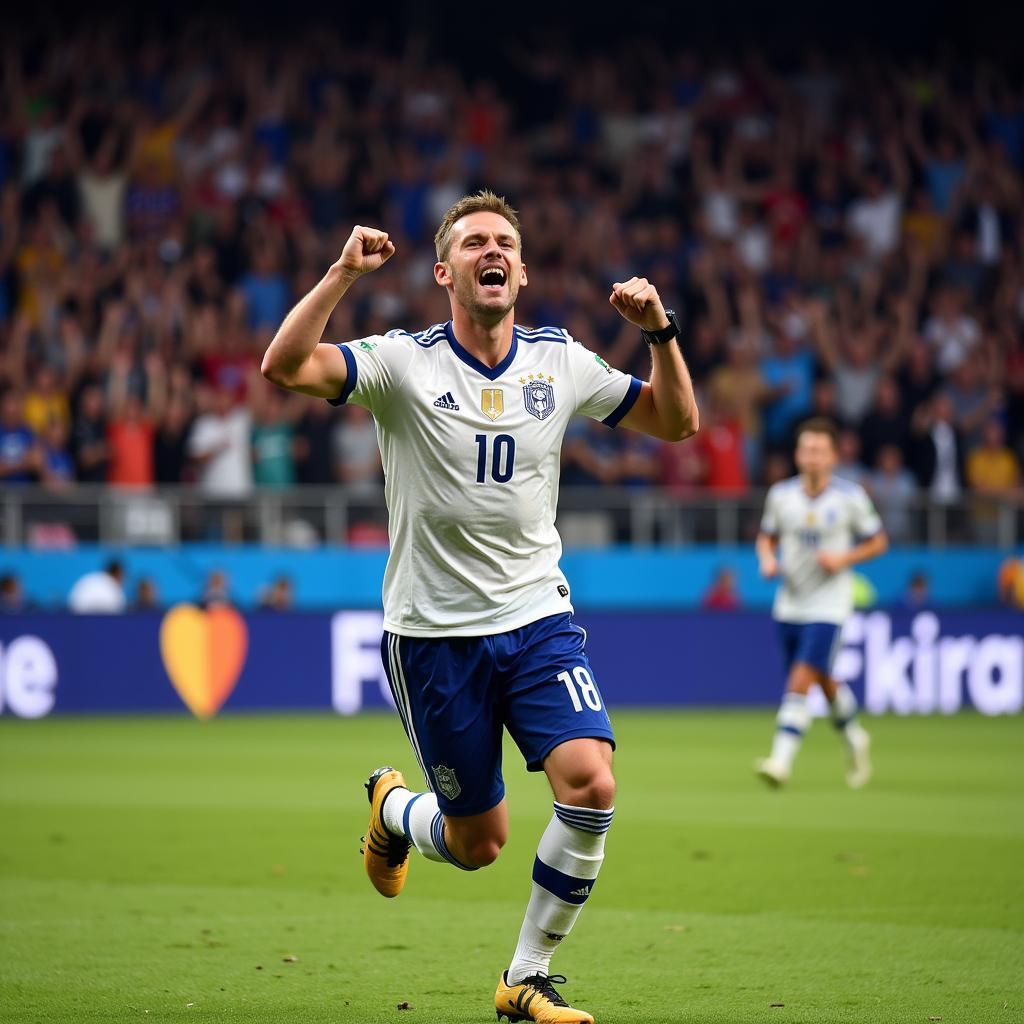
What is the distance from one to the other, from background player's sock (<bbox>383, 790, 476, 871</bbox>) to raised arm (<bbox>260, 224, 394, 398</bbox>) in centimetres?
168

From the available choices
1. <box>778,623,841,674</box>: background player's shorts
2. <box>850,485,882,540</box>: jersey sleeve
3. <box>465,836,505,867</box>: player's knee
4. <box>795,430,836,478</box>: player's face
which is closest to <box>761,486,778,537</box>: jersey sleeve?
<box>795,430,836,478</box>: player's face

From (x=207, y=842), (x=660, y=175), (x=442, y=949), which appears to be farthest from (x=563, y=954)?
(x=660, y=175)

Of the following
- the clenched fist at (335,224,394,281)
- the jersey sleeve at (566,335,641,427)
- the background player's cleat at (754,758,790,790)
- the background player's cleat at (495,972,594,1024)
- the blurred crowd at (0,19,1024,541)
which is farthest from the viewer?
the blurred crowd at (0,19,1024,541)

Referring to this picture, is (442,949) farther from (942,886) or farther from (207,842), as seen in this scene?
(207,842)

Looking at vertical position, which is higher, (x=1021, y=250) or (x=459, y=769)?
(x=1021, y=250)

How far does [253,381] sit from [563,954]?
534 inches

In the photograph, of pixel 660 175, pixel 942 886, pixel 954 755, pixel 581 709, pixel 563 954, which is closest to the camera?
pixel 581 709

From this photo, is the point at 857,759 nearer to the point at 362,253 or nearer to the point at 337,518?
the point at 337,518

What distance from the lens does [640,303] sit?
619 cm

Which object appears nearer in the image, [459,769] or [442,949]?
[459,769]

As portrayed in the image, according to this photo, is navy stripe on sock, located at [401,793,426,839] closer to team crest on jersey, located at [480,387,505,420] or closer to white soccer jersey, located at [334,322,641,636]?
white soccer jersey, located at [334,322,641,636]

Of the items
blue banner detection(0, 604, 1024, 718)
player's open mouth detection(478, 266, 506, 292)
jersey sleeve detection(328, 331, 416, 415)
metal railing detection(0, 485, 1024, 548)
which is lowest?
blue banner detection(0, 604, 1024, 718)

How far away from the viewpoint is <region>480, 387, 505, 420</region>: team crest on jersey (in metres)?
6.28

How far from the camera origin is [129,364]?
1977 cm
